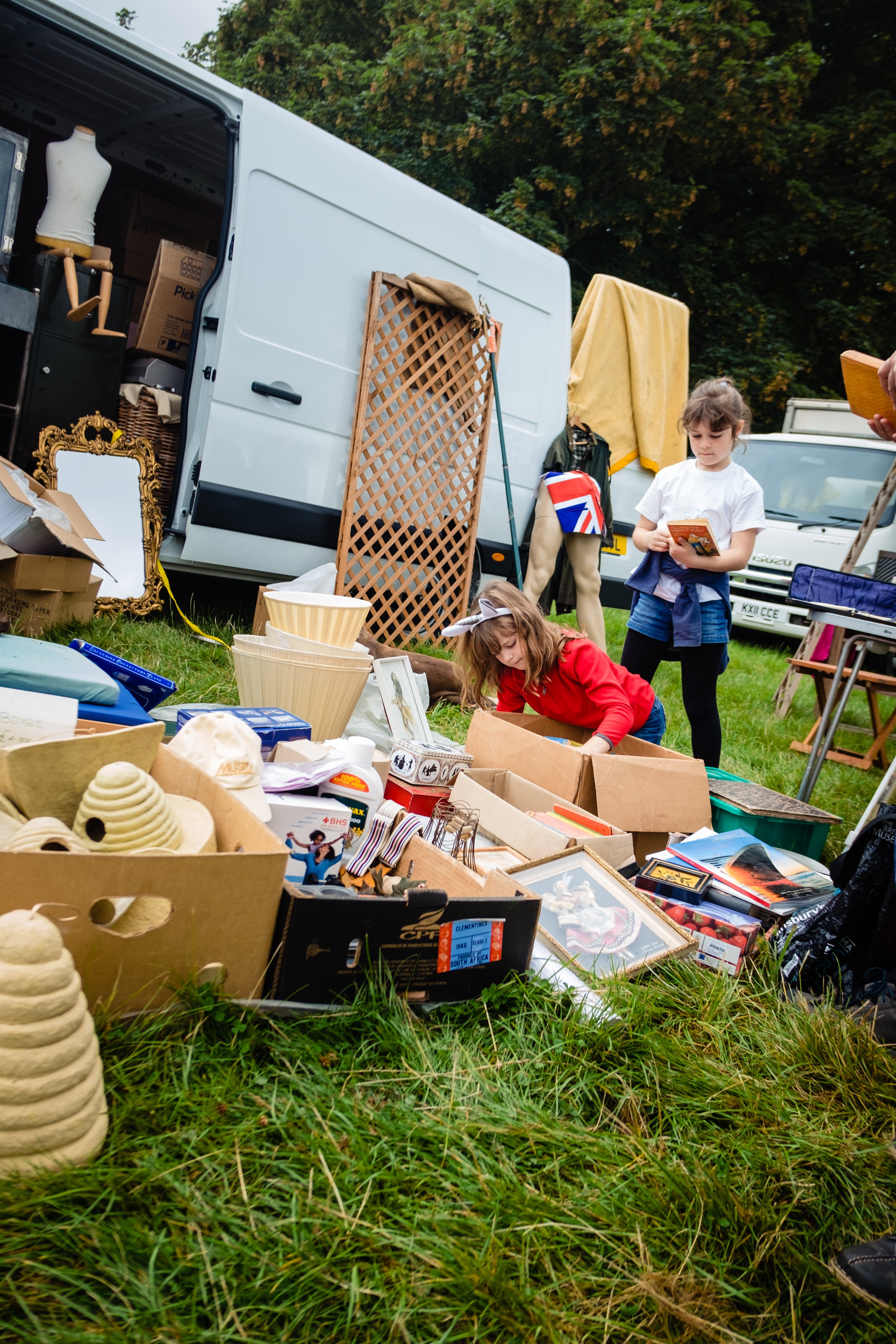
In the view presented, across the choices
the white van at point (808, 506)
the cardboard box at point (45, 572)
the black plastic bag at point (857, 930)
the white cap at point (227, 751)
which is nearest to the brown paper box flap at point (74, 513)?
the cardboard box at point (45, 572)

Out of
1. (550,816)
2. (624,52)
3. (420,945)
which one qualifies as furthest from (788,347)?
(420,945)

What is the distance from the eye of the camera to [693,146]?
441 inches

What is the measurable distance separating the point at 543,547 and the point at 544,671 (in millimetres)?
2307

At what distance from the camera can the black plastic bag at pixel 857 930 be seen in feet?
5.73

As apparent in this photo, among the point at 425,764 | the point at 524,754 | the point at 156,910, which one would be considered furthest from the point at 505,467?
the point at 156,910

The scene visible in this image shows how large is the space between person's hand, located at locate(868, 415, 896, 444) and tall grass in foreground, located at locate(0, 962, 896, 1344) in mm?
1621

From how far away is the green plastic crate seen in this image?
2680 millimetres

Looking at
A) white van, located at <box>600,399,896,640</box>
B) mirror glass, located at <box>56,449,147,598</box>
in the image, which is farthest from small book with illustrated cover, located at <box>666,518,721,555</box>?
white van, located at <box>600,399,896,640</box>

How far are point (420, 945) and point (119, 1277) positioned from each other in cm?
62

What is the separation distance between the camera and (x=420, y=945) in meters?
1.46

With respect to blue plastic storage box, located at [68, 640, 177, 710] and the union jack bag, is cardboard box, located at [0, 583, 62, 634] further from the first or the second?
the union jack bag

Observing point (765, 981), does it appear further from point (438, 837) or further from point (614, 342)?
point (614, 342)

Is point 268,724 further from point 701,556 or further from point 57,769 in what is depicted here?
point 701,556

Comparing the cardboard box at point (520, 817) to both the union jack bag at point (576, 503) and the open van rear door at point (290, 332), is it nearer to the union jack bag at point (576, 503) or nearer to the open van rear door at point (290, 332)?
the open van rear door at point (290, 332)
